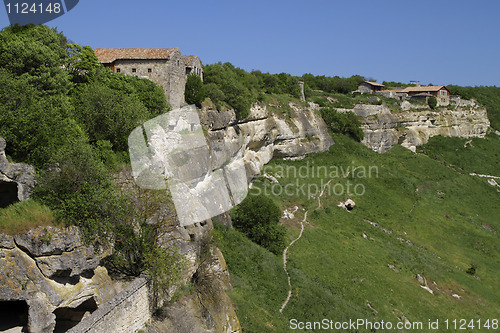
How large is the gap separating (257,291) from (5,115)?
54.7 feet

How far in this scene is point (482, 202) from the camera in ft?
178

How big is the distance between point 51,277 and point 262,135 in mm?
34993

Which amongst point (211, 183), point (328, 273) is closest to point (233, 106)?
point (211, 183)

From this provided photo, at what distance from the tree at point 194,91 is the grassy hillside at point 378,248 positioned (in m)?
11.2

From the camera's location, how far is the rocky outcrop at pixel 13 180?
1520cm

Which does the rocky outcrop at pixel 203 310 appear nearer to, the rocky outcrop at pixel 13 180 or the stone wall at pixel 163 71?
the rocky outcrop at pixel 13 180

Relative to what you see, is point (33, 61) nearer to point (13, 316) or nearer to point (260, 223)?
point (13, 316)

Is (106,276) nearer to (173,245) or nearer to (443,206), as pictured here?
(173,245)

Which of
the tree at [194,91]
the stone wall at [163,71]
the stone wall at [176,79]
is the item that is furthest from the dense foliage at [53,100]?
the tree at [194,91]

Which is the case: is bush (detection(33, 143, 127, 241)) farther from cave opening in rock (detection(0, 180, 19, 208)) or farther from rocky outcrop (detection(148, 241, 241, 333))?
rocky outcrop (detection(148, 241, 241, 333))

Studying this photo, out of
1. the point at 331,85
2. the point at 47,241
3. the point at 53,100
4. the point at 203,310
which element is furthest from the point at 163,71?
the point at 331,85

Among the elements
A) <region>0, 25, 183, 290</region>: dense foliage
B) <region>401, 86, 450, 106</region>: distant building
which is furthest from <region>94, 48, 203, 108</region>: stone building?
<region>401, 86, 450, 106</region>: distant building

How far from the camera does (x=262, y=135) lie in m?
46.7

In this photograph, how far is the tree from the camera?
3497cm
